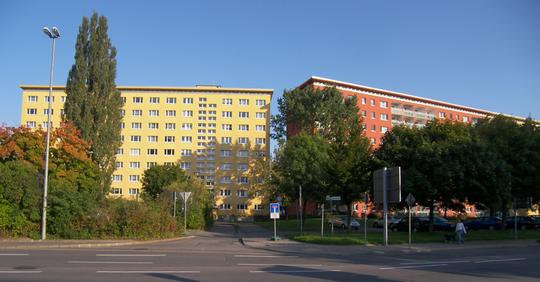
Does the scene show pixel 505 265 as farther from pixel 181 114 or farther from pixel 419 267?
pixel 181 114

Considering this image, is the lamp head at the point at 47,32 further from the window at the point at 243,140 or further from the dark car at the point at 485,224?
the window at the point at 243,140

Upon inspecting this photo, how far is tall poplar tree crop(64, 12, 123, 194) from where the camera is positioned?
4341 centimetres

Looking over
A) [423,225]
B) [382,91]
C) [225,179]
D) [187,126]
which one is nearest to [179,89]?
[187,126]

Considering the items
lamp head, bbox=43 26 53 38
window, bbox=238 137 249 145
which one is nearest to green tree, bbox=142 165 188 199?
window, bbox=238 137 249 145

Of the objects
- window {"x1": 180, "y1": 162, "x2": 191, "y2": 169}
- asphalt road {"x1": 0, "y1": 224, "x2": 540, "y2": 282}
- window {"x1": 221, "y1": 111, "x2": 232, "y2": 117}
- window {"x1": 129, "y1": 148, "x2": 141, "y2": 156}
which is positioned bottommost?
asphalt road {"x1": 0, "y1": 224, "x2": 540, "y2": 282}

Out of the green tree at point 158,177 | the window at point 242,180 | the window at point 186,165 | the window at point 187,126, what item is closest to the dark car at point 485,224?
the green tree at point 158,177

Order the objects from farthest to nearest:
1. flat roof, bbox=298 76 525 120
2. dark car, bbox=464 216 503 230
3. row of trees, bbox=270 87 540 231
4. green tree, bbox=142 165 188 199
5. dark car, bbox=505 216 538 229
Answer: flat roof, bbox=298 76 525 120, green tree, bbox=142 165 188 199, dark car, bbox=505 216 538 229, dark car, bbox=464 216 503 230, row of trees, bbox=270 87 540 231

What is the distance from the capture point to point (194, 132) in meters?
90.2

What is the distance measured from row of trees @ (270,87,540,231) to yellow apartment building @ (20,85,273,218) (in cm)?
4042

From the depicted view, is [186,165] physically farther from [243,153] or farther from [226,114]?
[226,114]

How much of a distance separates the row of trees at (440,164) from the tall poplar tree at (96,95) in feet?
59.2

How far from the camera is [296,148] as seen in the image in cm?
5278

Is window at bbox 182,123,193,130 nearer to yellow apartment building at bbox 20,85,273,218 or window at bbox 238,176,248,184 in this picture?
yellow apartment building at bbox 20,85,273,218

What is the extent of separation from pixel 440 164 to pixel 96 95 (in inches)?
1253
